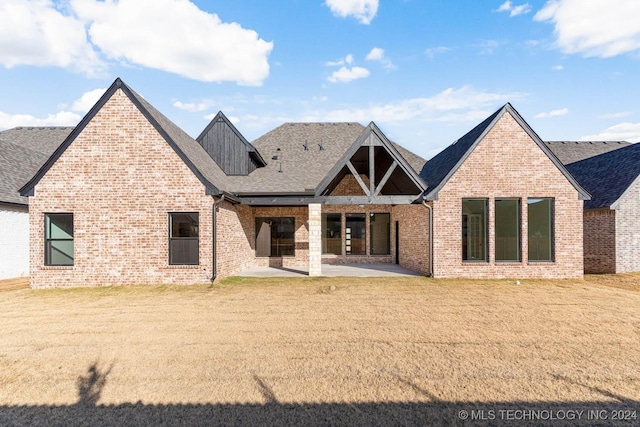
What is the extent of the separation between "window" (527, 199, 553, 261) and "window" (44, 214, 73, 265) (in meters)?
18.1

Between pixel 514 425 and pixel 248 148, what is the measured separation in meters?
14.4

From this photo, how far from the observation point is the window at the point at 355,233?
1762 centimetres

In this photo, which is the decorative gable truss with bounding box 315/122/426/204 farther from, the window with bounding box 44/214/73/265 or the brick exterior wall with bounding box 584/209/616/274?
the window with bounding box 44/214/73/265

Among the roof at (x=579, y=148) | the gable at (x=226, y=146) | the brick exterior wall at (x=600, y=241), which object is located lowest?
the brick exterior wall at (x=600, y=241)

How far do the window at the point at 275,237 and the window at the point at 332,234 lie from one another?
205cm

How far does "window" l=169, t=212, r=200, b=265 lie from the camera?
453 inches

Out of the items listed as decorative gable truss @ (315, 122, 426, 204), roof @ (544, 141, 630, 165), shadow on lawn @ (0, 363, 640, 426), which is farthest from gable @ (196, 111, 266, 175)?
roof @ (544, 141, 630, 165)

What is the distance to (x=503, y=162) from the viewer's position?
40.9 feet

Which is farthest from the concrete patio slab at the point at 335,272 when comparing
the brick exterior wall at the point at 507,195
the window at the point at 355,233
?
the window at the point at 355,233

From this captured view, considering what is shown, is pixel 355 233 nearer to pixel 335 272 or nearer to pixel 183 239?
pixel 335 272

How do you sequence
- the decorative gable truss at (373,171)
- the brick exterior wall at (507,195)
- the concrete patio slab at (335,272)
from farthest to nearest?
the concrete patio slab at (335,272) < the brick exterior wall at (507,195) < the decorative gable truss at (373,171)

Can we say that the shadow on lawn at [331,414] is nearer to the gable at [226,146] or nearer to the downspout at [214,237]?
the downspout at [214,237]

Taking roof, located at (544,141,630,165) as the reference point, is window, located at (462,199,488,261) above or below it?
below

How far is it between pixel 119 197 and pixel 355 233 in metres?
11.6
